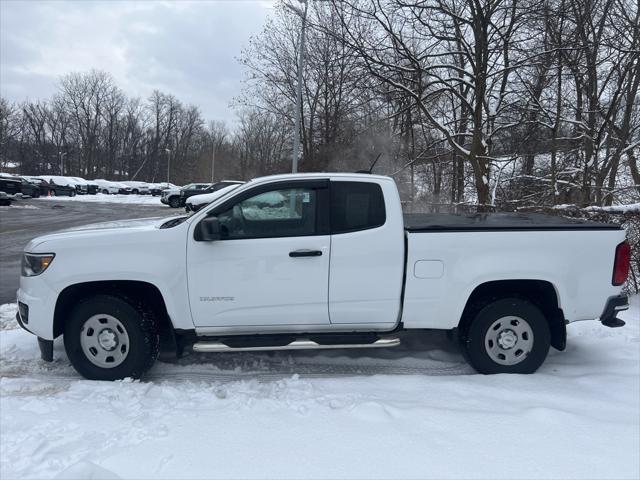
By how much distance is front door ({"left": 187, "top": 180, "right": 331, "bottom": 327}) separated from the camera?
13.5 feet

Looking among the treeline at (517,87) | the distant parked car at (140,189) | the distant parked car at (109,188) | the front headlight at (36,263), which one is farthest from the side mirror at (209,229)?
the distant parked car at (140,189)

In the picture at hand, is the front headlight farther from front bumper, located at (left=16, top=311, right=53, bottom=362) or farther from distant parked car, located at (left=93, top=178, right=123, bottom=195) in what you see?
distant parked car, located at (left=93, top=178, right=123, bottom=195)

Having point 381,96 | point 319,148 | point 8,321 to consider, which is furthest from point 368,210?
point 319,148

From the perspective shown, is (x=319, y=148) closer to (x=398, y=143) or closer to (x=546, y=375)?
(x=398, y=143)

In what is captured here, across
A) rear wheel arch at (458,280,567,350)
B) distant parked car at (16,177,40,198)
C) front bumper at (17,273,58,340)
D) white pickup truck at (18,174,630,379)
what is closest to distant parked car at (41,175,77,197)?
distant parked car at (16,177,40,198)

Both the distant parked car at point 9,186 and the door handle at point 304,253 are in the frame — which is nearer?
the door handle at point 304,253

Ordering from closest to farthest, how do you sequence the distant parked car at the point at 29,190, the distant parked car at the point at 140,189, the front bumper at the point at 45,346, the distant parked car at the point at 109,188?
the front bumper at the point at 45,346 < the distant parked car at the point at 29,190 < the distant parked car at the point at 109,188 < the distant parked car at the point at 140,189

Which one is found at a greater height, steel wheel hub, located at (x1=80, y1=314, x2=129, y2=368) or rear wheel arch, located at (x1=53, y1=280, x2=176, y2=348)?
rear wheel arch, located at (x1=53, y1=280, x2=176, y2=348)

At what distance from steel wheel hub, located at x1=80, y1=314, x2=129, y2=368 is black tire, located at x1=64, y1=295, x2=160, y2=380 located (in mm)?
28

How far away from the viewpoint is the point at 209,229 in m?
4.03

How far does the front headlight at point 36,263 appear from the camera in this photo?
411cm

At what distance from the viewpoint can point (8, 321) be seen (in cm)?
609

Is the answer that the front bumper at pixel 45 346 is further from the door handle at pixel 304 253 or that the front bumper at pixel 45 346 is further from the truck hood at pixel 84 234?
the door handle at pixel 304 253

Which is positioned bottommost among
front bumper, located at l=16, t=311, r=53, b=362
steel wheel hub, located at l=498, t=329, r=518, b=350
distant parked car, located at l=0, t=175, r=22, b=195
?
front bumper, located at l=16, t=311, r=53, b=362
